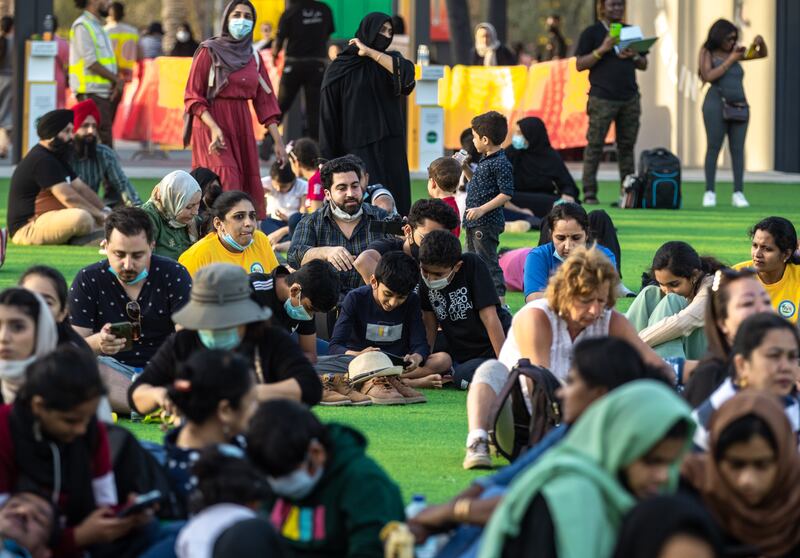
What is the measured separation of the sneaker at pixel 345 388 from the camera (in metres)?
7.78

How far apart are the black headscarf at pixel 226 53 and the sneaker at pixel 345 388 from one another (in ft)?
14.4

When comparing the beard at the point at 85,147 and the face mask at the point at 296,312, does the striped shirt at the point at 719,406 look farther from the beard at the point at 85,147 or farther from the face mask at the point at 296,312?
the beard at the point at 85,147

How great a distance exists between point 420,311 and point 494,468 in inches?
75.9

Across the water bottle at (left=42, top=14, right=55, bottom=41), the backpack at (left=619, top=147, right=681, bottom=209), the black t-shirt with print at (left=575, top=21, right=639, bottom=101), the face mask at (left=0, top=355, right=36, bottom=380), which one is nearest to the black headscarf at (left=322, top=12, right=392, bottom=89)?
the black t-shirt with print at (left=575, top=21, right=639, bottom=101)

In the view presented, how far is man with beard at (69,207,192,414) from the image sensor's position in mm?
7355

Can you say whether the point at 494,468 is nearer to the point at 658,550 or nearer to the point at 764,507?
the point at 764,507

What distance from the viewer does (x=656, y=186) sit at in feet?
55.3

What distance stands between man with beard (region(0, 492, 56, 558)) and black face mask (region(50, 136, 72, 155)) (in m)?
8.23

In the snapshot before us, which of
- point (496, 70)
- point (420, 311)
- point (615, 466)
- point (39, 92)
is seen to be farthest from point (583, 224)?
point (496, 70)

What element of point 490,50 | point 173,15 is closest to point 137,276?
point 490,50

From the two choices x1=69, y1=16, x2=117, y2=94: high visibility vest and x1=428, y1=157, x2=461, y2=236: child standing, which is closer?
x1=428, y1=157, x2=461, y2=236: child standing

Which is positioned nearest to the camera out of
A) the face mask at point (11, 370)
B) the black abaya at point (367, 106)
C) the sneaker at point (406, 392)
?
the face mask at point (11, 370)

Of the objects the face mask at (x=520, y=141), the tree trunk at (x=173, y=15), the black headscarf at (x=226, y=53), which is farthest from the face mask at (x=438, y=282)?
the tree trunk at (x=173, y=15)

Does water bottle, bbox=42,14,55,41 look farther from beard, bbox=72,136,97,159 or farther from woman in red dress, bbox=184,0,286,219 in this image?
woman in red dress, bbox=184,0,286,219
